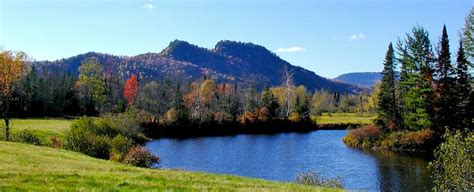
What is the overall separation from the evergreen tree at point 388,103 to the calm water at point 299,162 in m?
9.25

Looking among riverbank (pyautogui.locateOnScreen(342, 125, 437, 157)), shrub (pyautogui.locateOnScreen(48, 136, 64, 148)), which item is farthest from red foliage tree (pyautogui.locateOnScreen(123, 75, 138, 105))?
shrub (pyautogui.locateOnScreen(48, 136, 64, 148))

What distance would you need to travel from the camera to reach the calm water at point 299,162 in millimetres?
45406

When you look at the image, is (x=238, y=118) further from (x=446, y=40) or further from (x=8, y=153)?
(x=8, y=153)

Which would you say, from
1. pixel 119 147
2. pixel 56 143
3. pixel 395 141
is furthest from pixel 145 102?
pixel 119 147

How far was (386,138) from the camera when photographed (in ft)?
251

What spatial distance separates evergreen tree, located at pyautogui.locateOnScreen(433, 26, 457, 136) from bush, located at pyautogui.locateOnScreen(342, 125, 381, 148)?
11176 mm

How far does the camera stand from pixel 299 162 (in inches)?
2270

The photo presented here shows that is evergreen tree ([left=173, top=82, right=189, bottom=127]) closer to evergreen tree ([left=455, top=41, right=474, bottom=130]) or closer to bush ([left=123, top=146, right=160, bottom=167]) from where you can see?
evergreen tree ([left=455, top=41, right=474, bottom=130])

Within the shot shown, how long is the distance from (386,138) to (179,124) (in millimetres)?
45387

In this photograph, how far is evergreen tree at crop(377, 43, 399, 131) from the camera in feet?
263

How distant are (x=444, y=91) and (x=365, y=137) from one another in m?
16.0

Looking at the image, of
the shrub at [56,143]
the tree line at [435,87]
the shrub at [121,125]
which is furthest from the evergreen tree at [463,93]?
the shrub at [56,143]

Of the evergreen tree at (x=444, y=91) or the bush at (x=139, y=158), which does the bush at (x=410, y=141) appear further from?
the bush at (x=139, y=158)

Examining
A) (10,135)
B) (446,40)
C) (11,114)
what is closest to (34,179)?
(10,135)
